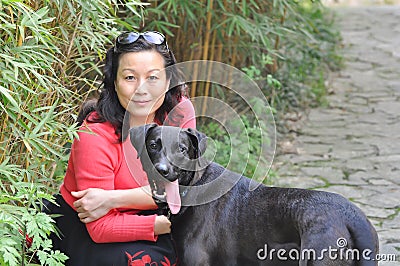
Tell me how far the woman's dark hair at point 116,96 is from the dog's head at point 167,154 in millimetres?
272

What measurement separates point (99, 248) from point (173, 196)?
45 centimetres

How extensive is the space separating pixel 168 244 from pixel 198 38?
7.83 feet

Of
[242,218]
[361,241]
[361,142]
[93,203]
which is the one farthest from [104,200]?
[361,142]

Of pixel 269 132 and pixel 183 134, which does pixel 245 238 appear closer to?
pixel 183 134

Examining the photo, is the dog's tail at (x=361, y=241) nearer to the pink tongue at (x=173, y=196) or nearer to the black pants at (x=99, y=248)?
the pink tongue at (x=173, y=196)

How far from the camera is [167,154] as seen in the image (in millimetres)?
2443

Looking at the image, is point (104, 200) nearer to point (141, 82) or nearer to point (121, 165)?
point (121, 165)

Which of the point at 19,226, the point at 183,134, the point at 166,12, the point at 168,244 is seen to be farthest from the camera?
the point at 166,12

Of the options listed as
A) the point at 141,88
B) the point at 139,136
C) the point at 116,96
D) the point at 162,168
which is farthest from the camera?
the point at 116,96

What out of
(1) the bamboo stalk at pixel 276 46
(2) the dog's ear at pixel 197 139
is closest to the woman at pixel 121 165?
(2) the dog's ear at pixel 197 139

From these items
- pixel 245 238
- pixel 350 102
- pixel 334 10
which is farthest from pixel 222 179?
pixel 334 10

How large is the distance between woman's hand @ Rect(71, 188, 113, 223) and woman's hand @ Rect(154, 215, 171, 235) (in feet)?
0.62

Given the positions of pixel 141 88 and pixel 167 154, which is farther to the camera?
pixel 141 88

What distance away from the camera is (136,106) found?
2.80 meters
